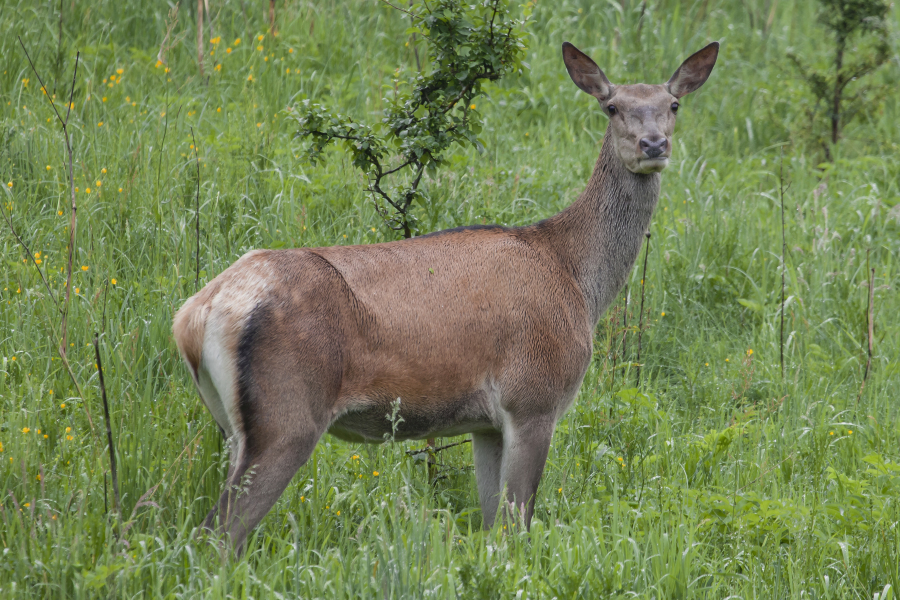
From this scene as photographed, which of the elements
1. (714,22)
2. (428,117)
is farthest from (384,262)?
(714,22)

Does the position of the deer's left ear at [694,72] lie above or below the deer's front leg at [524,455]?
above

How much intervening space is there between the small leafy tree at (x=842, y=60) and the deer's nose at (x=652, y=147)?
190 inches

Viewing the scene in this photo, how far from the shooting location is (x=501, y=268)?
4.32m

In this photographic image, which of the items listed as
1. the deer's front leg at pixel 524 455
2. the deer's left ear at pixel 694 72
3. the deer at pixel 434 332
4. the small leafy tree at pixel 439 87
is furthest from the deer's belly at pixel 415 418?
the deer's left ear at pixel 694 72

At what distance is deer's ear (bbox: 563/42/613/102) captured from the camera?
5039mm

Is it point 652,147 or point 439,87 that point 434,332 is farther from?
point 439,87

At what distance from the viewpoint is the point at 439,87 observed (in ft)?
16.3

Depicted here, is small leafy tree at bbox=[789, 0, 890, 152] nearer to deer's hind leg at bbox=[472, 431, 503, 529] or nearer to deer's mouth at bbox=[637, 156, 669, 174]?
deer's mouth at bbox=[637, 156, 669, 174]

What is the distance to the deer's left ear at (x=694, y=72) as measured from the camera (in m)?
5.10

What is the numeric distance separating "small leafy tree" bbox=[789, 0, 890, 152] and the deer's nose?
4837 millimetres

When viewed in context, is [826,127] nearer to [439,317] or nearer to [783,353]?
[783,353]

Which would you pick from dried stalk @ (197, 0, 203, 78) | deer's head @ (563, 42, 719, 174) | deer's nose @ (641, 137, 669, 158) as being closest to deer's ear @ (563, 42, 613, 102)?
deer's head @ (563, 42, 719, 174)

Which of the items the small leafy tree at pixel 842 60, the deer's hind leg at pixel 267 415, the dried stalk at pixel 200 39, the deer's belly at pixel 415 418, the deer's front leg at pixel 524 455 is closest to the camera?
the deer's hind leg at pixel 267 415

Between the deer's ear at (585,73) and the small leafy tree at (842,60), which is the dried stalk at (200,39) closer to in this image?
the deer's ear at (585,73)
